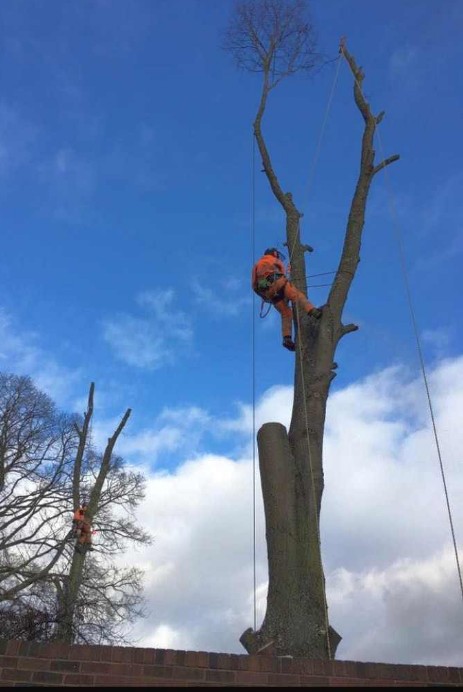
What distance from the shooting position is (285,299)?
20.2 ft

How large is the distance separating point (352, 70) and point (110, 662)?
7775 millimetres

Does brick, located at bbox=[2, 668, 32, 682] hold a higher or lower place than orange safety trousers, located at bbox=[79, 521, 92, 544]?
lower

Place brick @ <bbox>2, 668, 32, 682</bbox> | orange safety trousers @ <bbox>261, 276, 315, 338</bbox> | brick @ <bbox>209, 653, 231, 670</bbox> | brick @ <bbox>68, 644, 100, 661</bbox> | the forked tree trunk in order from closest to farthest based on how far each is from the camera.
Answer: brick @ <bbox>2, 668, 32, 682</bbox> < brick @ <bbox>68, 644, 100, 661</bbox> < brick @ <bbox>209, 653, 231, 670</bbox> < the forked tree trunk < orange safety trousers @ <bbox>261, 276, 315, 338</bbox>

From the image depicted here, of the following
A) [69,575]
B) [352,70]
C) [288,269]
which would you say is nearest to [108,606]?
[69,575]

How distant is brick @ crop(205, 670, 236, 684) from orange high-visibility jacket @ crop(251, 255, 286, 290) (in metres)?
3.94

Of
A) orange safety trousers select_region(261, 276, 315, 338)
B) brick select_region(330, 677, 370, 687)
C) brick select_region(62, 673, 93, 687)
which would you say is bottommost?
brick select_region(62, 673, 93, 687)

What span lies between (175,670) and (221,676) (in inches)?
8.5

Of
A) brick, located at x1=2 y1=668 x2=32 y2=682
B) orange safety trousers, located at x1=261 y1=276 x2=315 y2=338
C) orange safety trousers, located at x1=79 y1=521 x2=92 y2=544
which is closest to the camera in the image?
brick, located at x1=2 y1=668 x2=32 y2=682

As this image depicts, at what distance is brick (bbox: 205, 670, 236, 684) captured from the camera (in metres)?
2.86

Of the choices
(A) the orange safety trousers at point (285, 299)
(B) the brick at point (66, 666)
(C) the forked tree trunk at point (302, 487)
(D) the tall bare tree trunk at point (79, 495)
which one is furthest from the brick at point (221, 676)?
(D) the tall bare tree trunk at point (79, 495)

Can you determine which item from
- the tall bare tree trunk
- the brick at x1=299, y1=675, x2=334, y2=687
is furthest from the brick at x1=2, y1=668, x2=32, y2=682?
the tall bare tree trunk

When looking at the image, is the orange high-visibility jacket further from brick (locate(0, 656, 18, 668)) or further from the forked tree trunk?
brick (locate(0, 656, 18, 668))

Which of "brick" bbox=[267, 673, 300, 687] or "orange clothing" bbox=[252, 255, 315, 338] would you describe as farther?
"orange clothing" bbox=[252, 255, 315, 338]

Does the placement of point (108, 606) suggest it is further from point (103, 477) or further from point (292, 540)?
point (292, 540)
